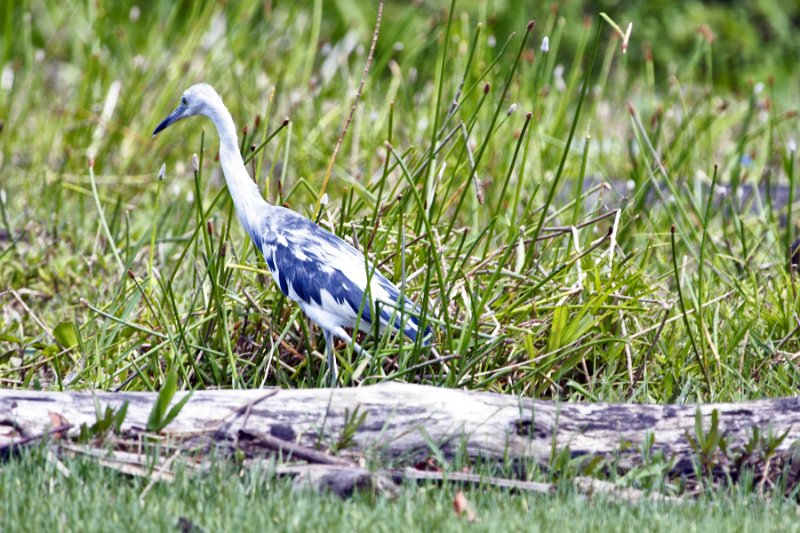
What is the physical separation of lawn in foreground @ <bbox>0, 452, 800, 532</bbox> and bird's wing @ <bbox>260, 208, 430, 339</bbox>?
729mm

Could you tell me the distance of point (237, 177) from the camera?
3.43 meters

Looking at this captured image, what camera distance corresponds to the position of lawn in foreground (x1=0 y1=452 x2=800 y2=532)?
2422mm

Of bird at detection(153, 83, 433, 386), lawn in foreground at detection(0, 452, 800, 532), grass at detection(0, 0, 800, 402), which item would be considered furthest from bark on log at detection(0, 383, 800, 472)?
bird at detection(153, 83, 433, 386)

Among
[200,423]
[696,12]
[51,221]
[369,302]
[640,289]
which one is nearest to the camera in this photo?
[200,423]

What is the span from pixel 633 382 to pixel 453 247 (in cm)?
87

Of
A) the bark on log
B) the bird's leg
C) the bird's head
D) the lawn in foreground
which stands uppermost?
the bird's head

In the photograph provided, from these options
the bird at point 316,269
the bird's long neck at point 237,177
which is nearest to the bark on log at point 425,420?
the bird at point 316,269

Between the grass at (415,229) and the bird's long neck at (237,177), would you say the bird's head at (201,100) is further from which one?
the grass at (415,229)

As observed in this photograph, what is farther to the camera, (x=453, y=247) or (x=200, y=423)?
(x=453, y=247)

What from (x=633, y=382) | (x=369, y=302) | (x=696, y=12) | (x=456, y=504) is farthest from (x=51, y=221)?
(x=696, y=12)

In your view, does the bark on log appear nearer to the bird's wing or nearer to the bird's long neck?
the bird's wing

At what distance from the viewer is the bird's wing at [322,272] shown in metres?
3.29

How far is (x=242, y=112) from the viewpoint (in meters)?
6.36

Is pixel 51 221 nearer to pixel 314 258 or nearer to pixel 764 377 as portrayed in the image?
pixel 314 258
